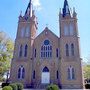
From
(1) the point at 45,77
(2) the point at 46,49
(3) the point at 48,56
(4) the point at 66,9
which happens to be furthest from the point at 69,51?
(4) the point at 66,9

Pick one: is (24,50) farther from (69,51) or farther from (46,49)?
(69,51)

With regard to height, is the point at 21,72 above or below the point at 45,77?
above

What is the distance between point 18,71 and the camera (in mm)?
31688

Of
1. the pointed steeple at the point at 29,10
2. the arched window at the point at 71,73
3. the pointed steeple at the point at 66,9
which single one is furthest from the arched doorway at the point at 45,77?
the pointed steeple at the point at 29,10

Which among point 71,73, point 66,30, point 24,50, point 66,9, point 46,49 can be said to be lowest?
point 71,73

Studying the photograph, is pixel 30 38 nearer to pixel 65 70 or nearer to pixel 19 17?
pixel 19 17

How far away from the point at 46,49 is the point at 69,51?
16.5ft

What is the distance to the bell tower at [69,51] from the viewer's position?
2919 centimetres

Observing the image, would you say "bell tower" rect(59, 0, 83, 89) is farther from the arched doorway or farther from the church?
the arched doorway

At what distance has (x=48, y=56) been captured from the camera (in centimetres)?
3216

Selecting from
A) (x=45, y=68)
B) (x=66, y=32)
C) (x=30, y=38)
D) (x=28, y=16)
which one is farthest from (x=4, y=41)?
(x=66, y=32)

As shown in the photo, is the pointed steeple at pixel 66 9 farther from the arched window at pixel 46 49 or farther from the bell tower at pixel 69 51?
the arched window at pixel 46 49

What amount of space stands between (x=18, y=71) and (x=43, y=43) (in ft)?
26.6

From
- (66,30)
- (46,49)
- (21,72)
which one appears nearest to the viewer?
(21,72)
